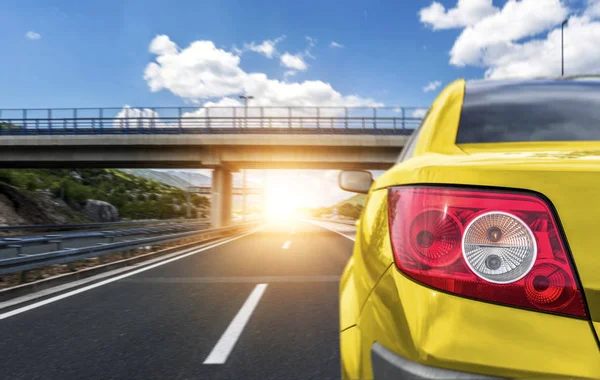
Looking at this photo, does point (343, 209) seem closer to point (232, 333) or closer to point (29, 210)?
point (29, 210)

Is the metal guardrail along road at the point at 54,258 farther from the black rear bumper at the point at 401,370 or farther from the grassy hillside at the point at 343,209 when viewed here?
the grassy hillside at the point at 343,209

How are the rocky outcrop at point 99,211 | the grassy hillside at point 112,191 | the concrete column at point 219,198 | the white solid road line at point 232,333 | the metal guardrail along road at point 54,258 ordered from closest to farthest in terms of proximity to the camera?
the white solid road line at point 232,333 → the metal guardrail along road at point 54,258 → the concrete column at point 219,198 → the rocky outcrop at point 99,211 → the grassy hillside at point 112,191

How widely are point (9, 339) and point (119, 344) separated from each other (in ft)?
4.00

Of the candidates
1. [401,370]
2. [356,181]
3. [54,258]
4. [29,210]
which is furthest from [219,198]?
[401,370]

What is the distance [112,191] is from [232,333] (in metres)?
74.4

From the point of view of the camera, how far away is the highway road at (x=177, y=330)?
11.3ft

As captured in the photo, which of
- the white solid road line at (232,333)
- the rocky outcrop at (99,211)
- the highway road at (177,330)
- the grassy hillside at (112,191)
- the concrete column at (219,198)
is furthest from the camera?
the grassy hillside at (112,191)

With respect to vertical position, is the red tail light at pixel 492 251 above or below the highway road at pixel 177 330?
above

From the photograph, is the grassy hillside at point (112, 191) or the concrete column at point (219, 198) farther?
the grassy hillside at point (112, 191)

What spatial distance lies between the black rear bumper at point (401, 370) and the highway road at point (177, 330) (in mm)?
2157

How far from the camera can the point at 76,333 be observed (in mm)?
4422

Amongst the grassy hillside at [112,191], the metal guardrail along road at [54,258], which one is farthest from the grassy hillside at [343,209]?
the metal guardrail along road at [54,258]

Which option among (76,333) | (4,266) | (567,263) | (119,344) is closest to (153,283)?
(4,266)

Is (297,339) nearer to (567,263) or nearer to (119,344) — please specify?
(119,344)
